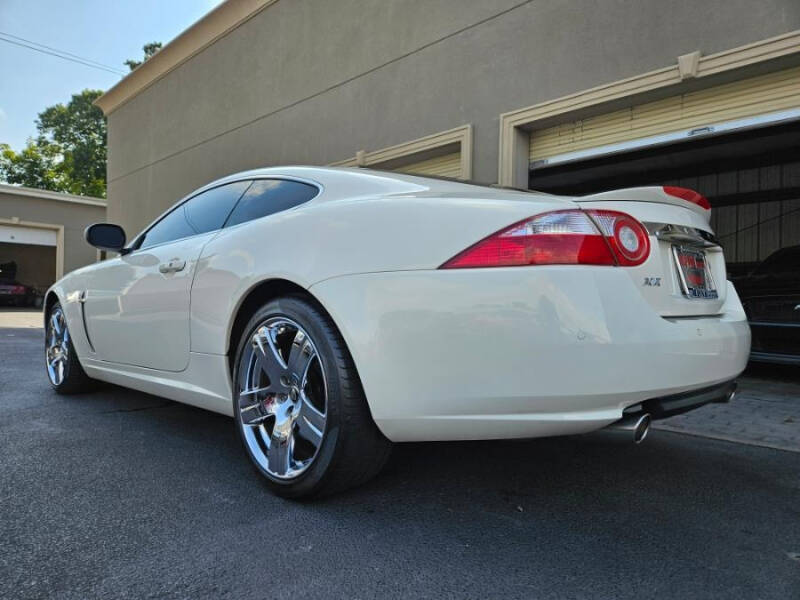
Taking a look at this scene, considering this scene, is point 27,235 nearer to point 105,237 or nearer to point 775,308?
point 105,237

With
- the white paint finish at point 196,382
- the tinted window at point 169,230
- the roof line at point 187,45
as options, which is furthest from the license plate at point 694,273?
the roof line at point 187,45

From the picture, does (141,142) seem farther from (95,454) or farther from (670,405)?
(670,405)

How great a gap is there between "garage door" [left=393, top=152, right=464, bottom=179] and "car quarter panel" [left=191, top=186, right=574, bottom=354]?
4621mm

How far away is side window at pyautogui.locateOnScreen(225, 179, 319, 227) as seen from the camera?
244cm

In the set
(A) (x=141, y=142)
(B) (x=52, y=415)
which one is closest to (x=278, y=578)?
(B) (x=52, y=415)

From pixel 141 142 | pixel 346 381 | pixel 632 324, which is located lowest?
pixel 346 381

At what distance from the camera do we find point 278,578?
159 centimetres

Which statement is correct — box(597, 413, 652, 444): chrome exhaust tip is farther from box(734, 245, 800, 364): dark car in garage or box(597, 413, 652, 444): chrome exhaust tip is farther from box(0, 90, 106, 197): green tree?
box(0, 90, 106, 197): green tree

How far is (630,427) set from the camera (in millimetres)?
1711

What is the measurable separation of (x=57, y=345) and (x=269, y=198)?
2.76 m

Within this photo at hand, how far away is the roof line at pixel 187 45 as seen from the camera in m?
10.6

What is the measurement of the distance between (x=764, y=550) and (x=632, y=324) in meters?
Result: 0.90

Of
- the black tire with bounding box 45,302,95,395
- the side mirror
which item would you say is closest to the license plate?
the side mirror

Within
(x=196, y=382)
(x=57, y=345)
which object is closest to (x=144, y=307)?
(x=196, y=382)
